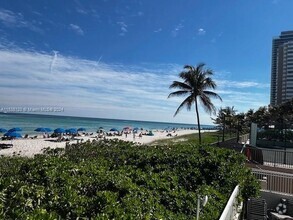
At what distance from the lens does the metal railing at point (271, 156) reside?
17.5 metres

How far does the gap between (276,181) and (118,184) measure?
7.89 metres

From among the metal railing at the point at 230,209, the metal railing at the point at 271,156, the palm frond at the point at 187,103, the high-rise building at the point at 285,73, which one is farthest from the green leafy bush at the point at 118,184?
the high-rise building at the point at 285,73

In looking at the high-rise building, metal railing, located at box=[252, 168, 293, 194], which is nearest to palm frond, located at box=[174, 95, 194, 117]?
metal railing, located at box=[252, 168, 293, 194]

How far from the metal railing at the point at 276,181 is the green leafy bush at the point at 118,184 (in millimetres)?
1604

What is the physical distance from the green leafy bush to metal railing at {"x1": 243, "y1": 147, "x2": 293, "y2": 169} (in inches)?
310

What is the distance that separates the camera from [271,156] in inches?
717

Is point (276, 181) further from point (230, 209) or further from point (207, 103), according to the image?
point (207, 103)

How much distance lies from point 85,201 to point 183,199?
2270 millimetres

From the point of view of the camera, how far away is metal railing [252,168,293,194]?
416 inches

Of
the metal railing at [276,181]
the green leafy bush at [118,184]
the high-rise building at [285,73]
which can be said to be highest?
the high-rise building at [285,73]

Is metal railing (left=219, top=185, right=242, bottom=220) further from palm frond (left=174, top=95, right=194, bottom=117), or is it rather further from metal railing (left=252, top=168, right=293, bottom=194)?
palm frond (left=174, top=95, right=194, bottom=117)

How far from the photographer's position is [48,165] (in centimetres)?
589

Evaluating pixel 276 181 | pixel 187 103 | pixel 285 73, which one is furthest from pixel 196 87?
pixel 285 73

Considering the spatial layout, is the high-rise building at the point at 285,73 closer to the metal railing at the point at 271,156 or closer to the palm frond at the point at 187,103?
the palm frond at the point at 187,103
